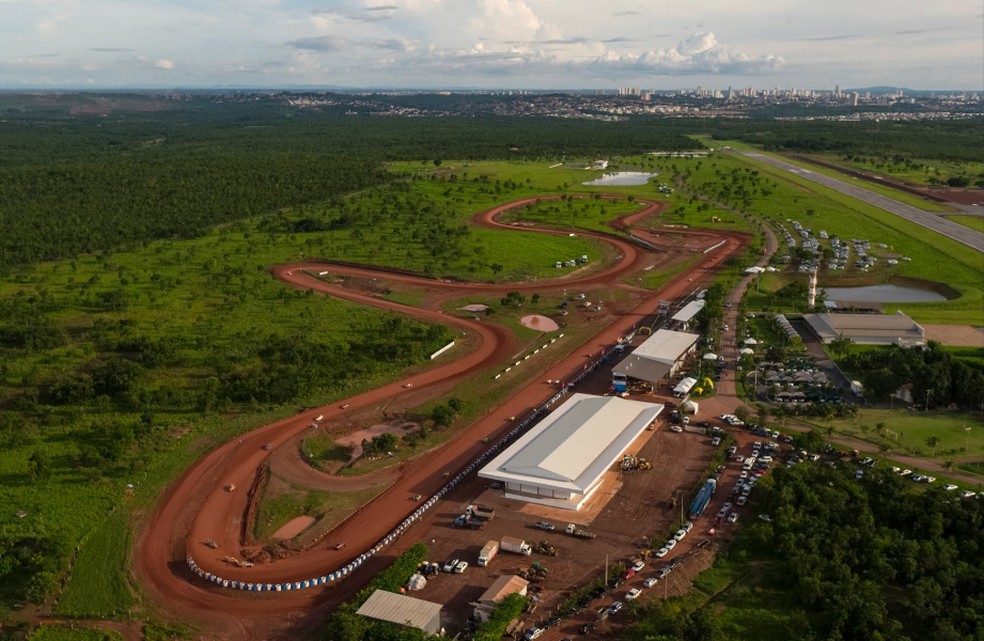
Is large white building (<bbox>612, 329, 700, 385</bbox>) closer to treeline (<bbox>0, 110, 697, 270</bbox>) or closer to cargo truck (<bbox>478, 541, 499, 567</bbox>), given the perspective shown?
cargo truck (<bbox>478, 541, 499, 567</bbox>)

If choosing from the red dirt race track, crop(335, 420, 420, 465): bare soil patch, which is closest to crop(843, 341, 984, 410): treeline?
the red dirt race track

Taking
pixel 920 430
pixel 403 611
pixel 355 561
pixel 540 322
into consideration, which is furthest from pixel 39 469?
pixel 920 430

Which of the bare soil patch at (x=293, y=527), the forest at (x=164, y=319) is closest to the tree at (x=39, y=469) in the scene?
the forest at (x=164, y=319)

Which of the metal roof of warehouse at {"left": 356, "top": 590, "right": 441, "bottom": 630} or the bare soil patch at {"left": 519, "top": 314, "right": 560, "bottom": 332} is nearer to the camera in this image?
the metal roof of warehouse at {"left": 356, "top": 590, "right": 441, "bottom": 630}

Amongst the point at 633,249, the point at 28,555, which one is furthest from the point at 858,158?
the point at 28,555

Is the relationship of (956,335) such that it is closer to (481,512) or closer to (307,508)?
(481,512)
